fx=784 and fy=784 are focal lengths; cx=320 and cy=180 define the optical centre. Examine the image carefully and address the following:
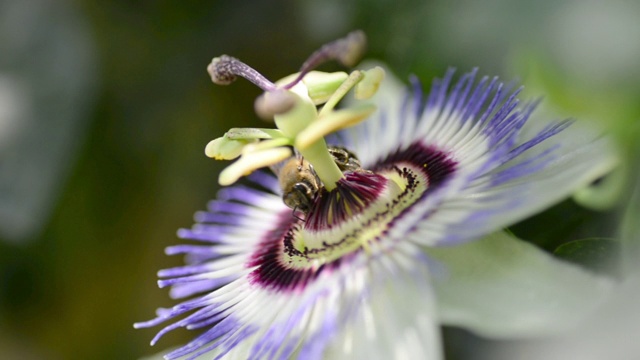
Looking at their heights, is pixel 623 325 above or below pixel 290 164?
below

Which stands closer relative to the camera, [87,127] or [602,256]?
[602,256]

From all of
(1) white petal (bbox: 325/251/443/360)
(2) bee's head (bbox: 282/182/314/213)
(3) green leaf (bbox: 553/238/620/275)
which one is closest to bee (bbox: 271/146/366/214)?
(2) bee's head (bbox: 282/182/314/213)

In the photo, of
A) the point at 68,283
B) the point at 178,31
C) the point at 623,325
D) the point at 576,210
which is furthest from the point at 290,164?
the point at 68,283

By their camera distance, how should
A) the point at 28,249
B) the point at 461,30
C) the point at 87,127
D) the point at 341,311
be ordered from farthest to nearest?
the point at 28,249, the point at 87,127, the point at 461,30, the point at 341,311

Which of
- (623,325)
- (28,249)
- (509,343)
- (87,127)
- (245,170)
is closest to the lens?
(623,325)

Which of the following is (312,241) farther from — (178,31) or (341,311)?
(178,31)

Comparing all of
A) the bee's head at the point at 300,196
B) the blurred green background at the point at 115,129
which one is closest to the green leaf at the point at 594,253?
the bee's head at the point at 300,196

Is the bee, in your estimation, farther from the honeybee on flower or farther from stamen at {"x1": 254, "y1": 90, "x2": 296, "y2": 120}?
stamen at {"x1": 254, "y1": 90, "x2": 296, "y2": 120}

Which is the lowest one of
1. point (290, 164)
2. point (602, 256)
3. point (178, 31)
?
point (602, 256)
